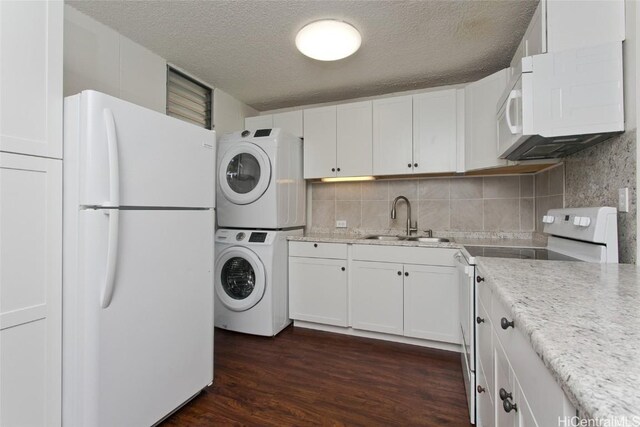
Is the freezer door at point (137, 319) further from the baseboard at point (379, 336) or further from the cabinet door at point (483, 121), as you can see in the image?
the cabinet door at point (483, 121)

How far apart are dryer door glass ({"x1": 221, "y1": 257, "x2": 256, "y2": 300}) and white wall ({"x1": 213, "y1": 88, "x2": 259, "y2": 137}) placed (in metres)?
1.35

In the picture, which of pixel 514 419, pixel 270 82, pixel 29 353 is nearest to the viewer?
pixel 514 419

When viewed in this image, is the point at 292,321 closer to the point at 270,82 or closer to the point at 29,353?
the point at 29,353

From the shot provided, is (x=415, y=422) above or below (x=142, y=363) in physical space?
below

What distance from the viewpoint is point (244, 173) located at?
297 centimetres

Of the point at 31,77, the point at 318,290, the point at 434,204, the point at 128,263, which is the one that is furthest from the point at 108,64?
the point at 434,204

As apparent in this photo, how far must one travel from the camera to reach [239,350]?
253 cm

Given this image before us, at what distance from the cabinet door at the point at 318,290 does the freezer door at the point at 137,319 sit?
1182 millimetres

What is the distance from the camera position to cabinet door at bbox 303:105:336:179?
3.15 m

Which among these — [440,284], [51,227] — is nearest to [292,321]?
[440,284]

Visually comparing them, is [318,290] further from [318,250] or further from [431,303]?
[431,303]

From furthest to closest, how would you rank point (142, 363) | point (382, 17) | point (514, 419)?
1. point (382, 17)
2. point (142, 363)
3. point (514, 419)

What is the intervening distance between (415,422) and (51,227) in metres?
2.02

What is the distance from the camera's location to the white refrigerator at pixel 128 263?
1296mm
